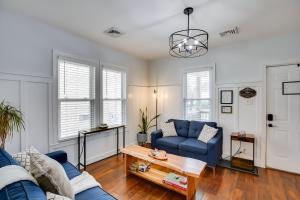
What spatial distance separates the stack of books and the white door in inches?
84.9

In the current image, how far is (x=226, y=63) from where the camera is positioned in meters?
3.70

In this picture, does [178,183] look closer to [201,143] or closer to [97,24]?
[201,143]

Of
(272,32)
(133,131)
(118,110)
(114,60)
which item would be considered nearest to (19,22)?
(114,60)

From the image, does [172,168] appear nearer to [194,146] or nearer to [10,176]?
[194,146]

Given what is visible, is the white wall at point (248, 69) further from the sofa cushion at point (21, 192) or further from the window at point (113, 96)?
the sofa cushion at point (21, 192)

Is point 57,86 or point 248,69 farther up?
point 248,69

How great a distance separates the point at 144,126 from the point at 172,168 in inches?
96.9

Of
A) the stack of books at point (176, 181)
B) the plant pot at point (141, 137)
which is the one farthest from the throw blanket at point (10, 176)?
the plant pot at point (141, 137)

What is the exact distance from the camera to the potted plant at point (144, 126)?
14.7ft

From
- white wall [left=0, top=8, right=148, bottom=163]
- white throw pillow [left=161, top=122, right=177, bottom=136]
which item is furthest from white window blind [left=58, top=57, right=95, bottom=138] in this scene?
white throw pillow [left=161, top=122, right=177, bottom=136]

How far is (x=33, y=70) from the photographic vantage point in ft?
8.43

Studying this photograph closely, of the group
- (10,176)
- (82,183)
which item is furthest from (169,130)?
(10,176)

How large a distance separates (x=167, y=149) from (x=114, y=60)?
247cm

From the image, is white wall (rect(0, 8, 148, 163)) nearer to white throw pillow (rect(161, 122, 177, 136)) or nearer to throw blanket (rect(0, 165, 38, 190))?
throw blanket (rect(0, 165, 38, 190))
